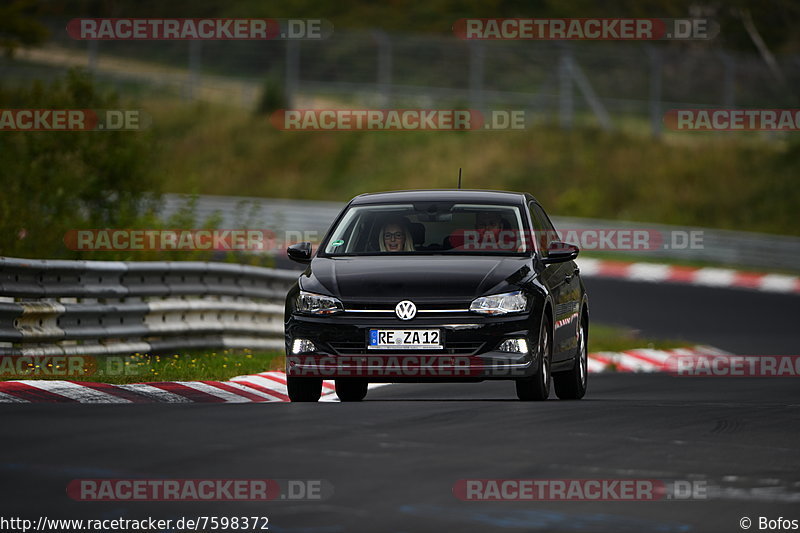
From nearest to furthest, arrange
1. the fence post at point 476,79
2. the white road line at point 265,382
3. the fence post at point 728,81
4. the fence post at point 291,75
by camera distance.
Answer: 1. the white road line at point 265,382
2. the fence post at point 728,81
3. the fence post at point 476,79
4. the fence post at point 291,75

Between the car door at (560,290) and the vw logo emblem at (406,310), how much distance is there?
1.31m

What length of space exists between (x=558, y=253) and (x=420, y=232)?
1111 millimetres

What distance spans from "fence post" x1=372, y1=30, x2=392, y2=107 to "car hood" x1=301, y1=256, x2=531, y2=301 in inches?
1326

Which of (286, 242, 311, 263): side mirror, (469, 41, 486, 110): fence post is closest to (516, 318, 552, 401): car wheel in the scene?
(286, 242, 311, 263): side mirror

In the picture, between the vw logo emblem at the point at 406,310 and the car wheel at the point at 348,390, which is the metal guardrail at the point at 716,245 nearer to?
the car wheel at the point at 348,390

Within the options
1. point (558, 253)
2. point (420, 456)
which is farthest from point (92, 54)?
point (420, 456)

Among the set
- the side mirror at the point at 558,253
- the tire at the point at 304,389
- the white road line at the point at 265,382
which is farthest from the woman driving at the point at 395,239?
the white road line at the point at 265,382

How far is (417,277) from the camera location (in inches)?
479

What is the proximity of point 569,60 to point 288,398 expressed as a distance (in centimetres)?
3176

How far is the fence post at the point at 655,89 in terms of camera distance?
4138cm

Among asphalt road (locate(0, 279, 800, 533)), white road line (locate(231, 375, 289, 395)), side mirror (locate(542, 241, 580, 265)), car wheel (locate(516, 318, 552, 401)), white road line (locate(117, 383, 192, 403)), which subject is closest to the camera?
asphalt road (locate(0, 279, 800, 533))

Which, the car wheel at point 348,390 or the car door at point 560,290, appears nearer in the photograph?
the car door at point 560,290

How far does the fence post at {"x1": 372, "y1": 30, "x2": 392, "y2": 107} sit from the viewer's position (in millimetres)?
46062

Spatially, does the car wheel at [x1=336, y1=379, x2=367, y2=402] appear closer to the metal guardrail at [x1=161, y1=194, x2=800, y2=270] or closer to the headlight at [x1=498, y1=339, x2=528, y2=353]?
the headlight at [x1=498, y1=339, x2=528, y2=353]
